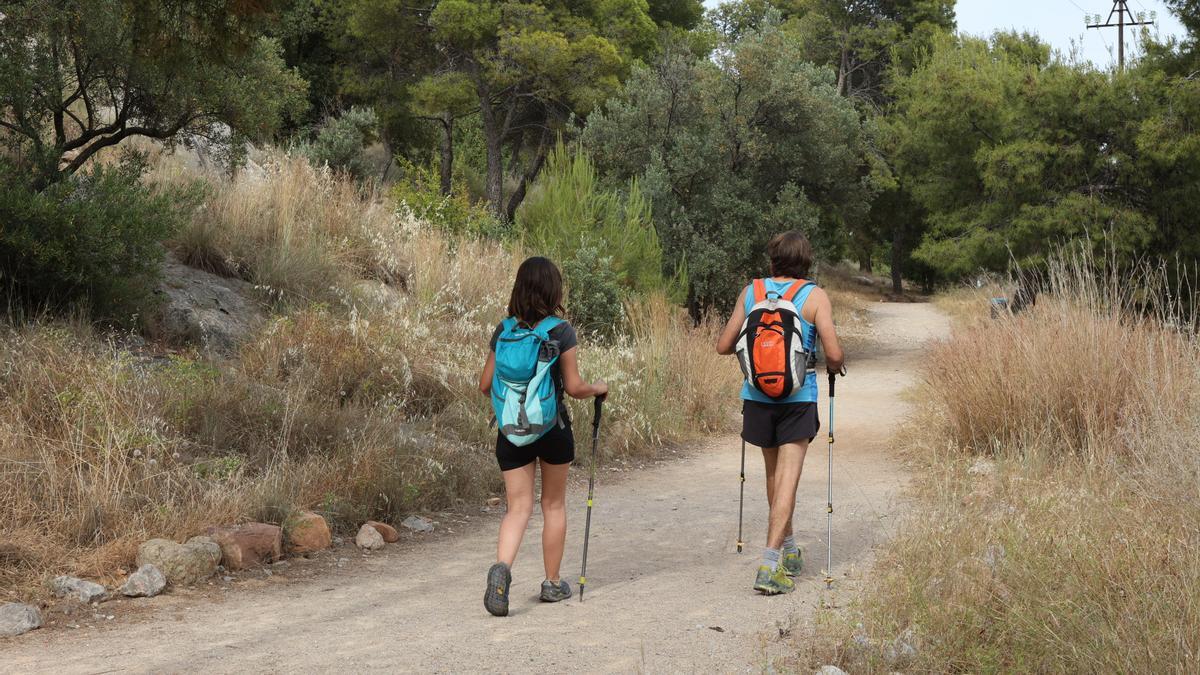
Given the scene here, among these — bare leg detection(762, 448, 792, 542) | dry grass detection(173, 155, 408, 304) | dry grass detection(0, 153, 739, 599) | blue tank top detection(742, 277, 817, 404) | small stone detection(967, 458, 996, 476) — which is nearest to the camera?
blue tank top detection(742, 277, 817, 404)

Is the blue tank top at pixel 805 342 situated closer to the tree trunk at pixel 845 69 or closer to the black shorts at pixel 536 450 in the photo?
the black shorts at pixel 536 450

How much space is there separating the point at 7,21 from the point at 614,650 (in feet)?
25.8

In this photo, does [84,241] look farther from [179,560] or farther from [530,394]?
[530,394]

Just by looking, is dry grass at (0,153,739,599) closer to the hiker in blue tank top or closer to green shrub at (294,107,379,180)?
the hiker in blue tank top

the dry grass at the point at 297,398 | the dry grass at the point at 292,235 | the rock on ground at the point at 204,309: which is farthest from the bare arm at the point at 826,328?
the dry grass at the point at 292,235

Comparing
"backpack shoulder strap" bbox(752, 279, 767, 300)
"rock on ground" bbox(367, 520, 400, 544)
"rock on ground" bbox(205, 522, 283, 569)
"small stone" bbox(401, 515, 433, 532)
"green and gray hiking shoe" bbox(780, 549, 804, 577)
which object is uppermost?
"backpack shoulder strap" bbox(752, 279, 767, 300)

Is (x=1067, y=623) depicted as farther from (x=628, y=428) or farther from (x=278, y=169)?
(x=278, y=169)

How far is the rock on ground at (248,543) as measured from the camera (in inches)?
236

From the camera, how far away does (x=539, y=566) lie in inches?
246

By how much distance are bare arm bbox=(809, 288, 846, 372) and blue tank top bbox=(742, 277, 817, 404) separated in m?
0.04

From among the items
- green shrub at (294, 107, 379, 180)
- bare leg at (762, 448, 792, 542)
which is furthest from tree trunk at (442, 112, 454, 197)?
bare leg at (762, 448, 792, 542)

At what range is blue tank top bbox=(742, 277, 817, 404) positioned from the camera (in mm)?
5465

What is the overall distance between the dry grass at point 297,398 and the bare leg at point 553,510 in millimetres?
1997

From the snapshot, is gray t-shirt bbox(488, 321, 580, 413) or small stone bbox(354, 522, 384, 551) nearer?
gray t-shirt bbox(488, 321, 580, 413)
